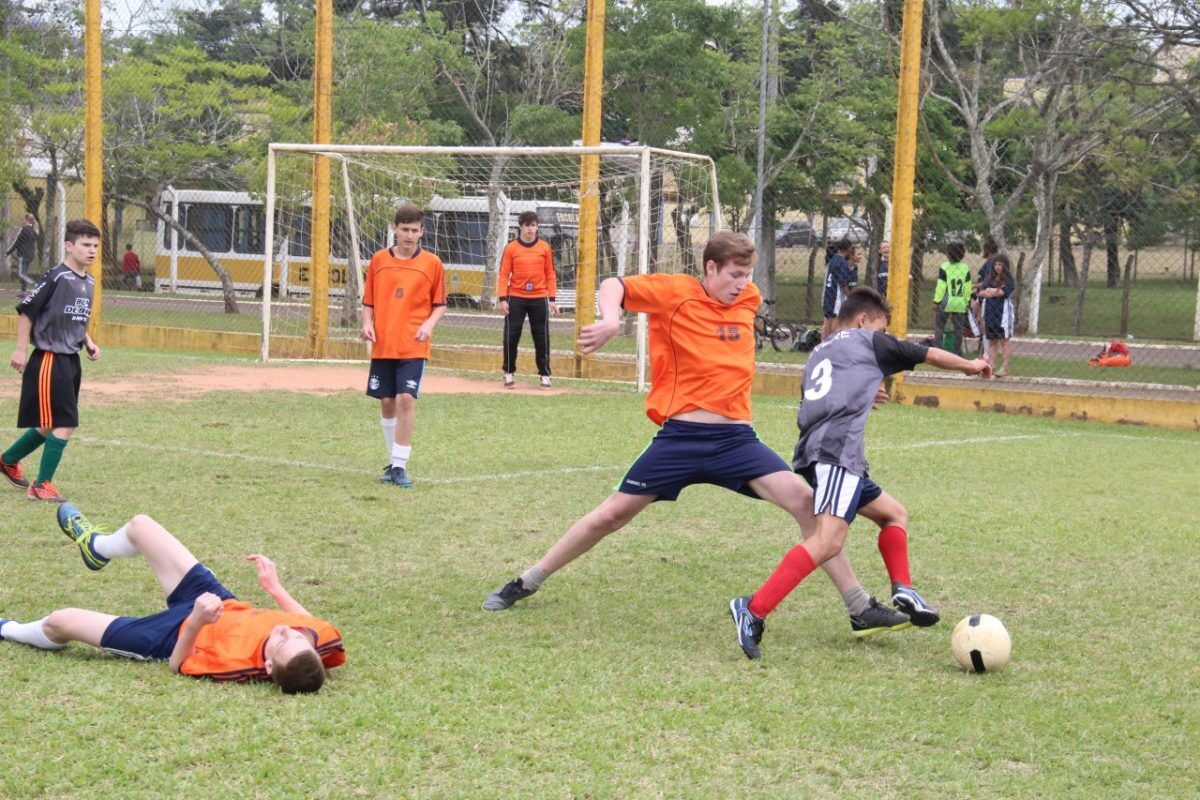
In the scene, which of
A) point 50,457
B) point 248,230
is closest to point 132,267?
point 248,230

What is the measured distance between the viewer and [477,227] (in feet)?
76.2

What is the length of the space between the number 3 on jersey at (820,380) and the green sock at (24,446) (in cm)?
493

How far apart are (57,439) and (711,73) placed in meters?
21.0

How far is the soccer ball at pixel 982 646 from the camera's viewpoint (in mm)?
5254

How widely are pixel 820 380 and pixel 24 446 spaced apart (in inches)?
203

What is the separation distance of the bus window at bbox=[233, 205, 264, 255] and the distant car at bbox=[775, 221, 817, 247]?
44.5ft

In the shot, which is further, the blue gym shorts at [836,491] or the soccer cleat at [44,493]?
the soccer cleat at [44,493]

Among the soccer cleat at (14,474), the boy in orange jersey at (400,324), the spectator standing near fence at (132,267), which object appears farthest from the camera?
the spectator standing near fence at (132,267)

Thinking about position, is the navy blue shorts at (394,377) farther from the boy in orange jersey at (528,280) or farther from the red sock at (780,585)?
the boy in orange jersey at (528,280)

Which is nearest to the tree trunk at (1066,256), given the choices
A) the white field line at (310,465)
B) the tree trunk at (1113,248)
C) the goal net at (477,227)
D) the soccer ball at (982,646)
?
the tree trunk at (1113,248)

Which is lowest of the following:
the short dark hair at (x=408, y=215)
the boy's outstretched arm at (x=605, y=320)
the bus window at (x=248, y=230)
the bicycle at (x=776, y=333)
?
the bicycle at (x=776, y=333)

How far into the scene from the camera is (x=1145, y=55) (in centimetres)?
1892

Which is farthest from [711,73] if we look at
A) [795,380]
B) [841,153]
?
[795,380]

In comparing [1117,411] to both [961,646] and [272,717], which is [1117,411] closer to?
[961,646]
